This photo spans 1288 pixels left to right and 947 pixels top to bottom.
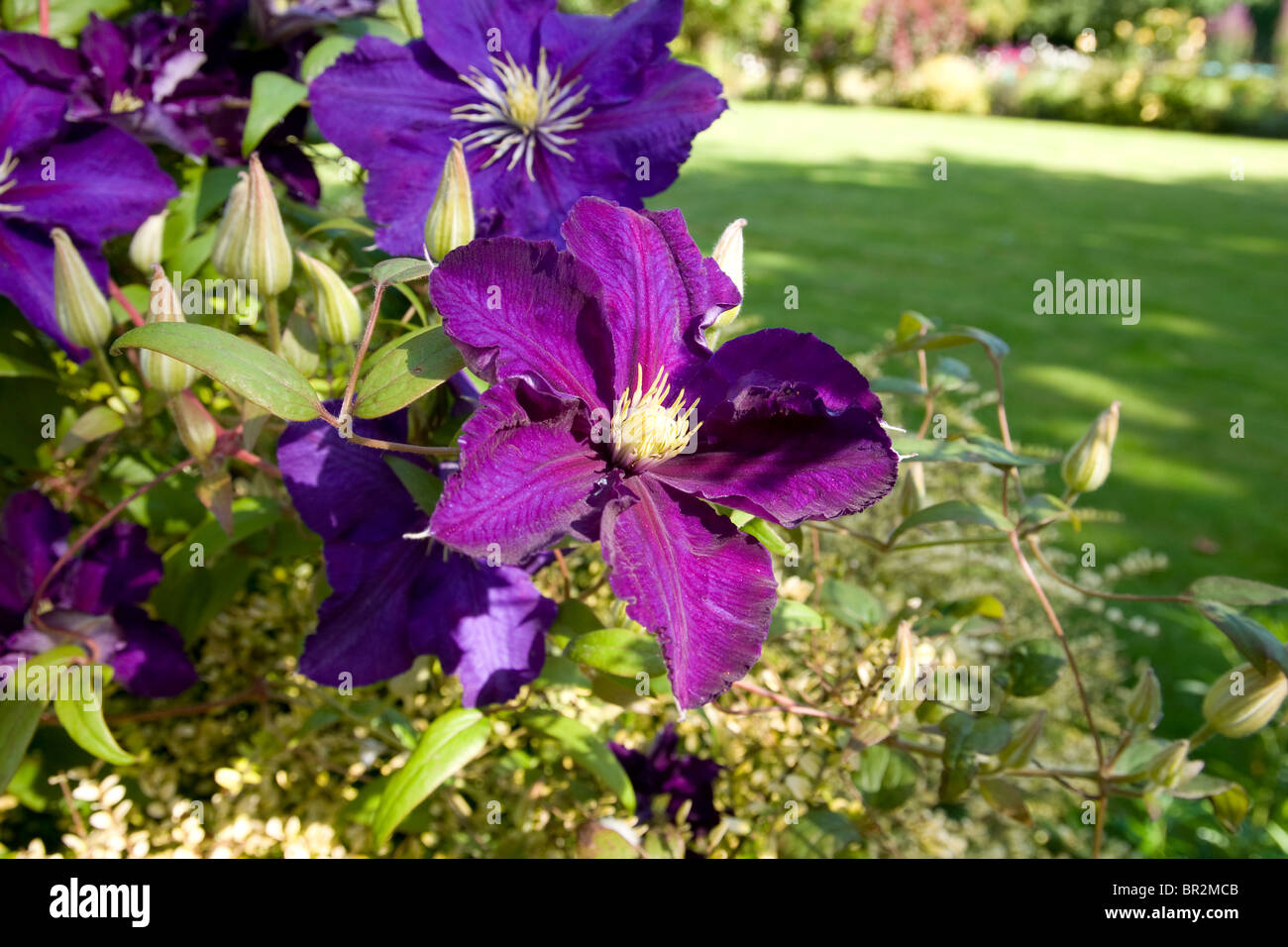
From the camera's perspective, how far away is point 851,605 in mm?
1202

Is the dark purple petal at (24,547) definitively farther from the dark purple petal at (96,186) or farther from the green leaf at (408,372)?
the green leaf at (408,372)

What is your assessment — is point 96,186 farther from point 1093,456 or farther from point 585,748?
point 1093,456

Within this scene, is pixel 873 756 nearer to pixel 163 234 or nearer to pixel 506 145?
pixel 506 145

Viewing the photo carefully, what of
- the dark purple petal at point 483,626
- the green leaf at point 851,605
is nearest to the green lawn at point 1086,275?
the green leaf at point 851,605

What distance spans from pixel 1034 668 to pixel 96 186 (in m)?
1.04

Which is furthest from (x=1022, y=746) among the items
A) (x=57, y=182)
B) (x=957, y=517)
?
(x=57, y=182)

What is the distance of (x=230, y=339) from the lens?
2.23 feet

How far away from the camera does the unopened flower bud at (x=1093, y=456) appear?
3.21ft

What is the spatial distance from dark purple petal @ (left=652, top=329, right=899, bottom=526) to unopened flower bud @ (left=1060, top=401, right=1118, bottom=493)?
387mm

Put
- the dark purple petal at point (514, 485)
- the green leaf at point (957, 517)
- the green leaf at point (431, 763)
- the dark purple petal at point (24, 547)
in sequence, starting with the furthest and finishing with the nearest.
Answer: the dark purple petal at point (24, 547) < the green leaf at point (957, 517) < the green leaf at point (431, 763) < the dark purple petal at point (514, 485)

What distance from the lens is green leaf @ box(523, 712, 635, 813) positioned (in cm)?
95

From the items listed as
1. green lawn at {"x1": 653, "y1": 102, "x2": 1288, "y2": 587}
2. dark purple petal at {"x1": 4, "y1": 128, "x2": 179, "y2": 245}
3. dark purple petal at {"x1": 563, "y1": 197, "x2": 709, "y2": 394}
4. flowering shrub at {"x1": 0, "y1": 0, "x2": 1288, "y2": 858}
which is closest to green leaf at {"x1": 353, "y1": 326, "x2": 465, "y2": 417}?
flowering shrub at {"x1": 0, "y1": 0, "x2": 1288, "y2": 858}

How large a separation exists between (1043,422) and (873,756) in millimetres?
3147
